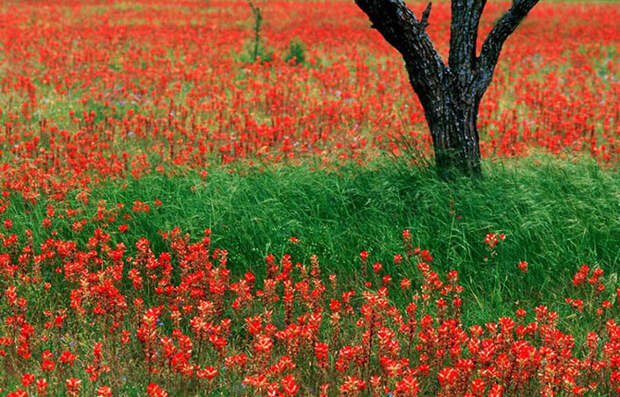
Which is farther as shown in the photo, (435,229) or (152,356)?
(435,229)

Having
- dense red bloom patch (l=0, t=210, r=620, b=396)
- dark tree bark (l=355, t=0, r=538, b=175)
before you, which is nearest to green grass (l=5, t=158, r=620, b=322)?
dense red bloom patch (l=0, t=210, r=620, b=396)

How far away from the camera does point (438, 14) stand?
2306 cm

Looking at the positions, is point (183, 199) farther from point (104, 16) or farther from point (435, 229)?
point (104, 16)

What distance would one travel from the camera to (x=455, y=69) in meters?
5.94

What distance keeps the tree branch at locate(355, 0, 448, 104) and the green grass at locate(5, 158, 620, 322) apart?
2.61 ft

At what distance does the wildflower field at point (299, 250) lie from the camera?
3.51 meters

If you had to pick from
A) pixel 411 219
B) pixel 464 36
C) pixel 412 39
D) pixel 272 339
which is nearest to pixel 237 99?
pixel 412 39

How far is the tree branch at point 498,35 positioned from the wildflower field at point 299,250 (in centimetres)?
93

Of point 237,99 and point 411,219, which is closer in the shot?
point 411,219

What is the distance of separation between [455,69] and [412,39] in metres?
0.51

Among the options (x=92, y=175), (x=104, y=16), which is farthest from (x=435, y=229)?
(x=104, y=16)

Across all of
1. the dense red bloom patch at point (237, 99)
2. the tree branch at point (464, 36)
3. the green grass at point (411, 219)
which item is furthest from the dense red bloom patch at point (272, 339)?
the tree branch at point (464, 36)

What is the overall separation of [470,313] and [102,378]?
236cm

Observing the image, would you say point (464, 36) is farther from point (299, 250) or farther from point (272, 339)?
point (272, 339)
